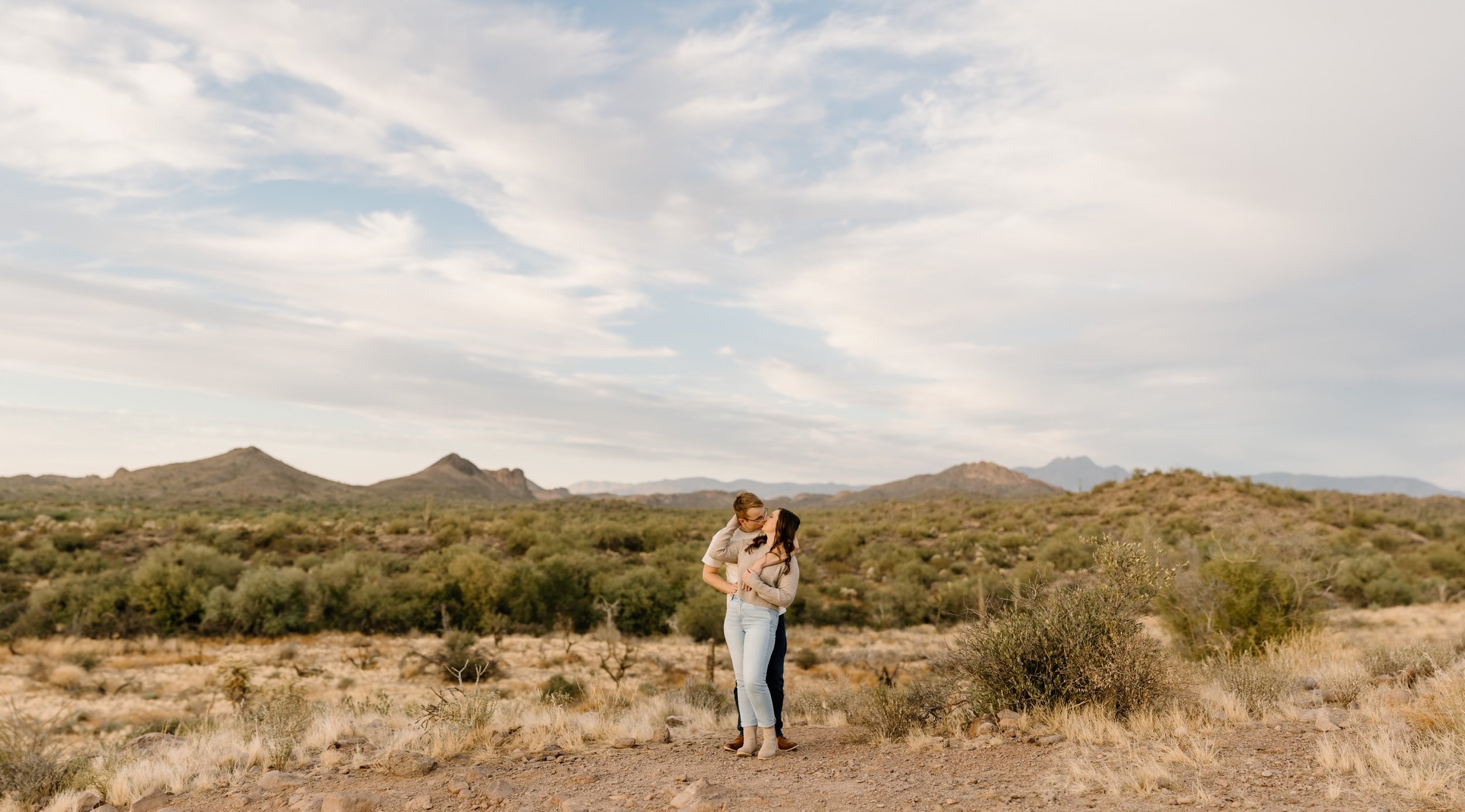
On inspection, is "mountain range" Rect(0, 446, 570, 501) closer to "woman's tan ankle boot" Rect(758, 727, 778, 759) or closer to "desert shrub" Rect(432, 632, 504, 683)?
"desert shrub" Rect(432, 632, 504, 683)

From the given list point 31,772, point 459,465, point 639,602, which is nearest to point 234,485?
point 459,465

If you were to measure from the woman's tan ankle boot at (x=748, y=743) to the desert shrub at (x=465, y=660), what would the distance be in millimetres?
8924

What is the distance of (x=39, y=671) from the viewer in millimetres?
15461

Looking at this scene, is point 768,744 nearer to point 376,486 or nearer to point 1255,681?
point 1255,681

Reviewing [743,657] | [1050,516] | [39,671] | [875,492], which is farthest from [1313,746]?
[875,492]

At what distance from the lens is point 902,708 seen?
771 cm

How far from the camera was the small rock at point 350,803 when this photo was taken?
5.71 meters

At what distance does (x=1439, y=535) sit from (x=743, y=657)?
164ft

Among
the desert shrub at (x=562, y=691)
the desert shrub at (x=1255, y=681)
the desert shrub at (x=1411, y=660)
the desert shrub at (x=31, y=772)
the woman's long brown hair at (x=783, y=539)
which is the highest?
the woman's long brown hair at (x=783, y=539)

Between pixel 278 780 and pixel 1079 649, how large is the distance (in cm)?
705

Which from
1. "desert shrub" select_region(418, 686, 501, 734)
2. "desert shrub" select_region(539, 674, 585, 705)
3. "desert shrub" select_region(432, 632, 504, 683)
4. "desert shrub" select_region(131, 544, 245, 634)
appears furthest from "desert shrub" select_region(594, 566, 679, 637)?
"desert shrub" select_region(418, 686, 501, 734)

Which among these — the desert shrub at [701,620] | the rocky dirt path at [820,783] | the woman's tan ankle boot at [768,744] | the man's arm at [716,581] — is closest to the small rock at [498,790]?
the rocky dirt path at [820,783]

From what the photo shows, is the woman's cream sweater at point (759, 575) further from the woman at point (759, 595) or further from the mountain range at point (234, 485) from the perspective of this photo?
the mountain range at point (234, 485)

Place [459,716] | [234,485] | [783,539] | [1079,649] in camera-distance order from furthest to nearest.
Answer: [234,485], [459,716], [1079,649], [783,539]
